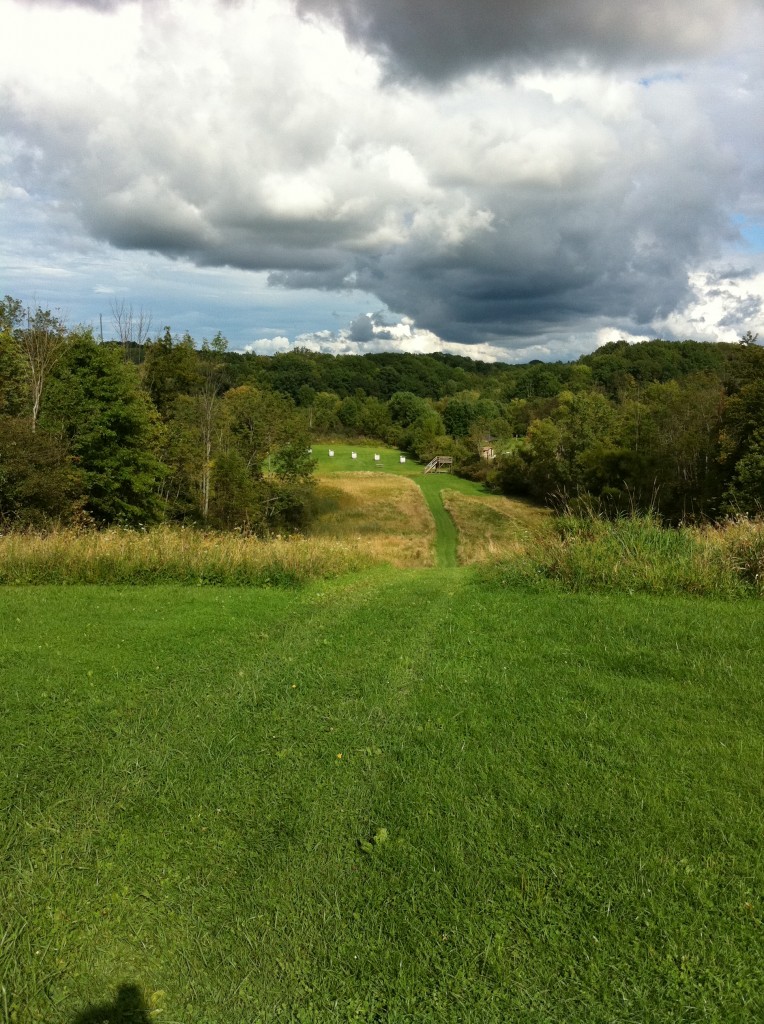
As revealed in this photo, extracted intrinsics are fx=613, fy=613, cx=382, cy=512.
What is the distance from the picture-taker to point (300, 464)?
41.2m

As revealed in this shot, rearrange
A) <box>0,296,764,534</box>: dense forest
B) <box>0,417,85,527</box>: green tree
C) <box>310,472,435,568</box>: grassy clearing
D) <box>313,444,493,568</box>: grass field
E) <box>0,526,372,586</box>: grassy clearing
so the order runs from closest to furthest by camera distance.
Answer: <box>0,526,372,586</box>: grassy clearing → <box>0,417,85,527</box>: green tree → <box>0,296,764,534</box>: dense forest → <box>310,472,435,568</box>: grassy clearing → <box>313,444,493,568</box>: grass field

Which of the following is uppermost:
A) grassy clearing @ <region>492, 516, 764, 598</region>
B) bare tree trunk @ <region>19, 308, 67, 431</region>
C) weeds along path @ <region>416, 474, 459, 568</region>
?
bare tree trunk @ <region>19, 308, 67, 431</region>

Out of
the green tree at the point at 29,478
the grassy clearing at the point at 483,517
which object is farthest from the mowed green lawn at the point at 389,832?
the grassy clearing at the point at 483,517

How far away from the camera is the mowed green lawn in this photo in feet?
8.79

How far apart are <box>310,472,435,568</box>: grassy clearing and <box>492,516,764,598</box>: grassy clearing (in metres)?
24.0

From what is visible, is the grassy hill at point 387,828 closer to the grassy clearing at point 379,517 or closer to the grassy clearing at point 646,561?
the grassy clearing at point 646,561

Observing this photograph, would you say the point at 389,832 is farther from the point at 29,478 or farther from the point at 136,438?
the point at 136,438

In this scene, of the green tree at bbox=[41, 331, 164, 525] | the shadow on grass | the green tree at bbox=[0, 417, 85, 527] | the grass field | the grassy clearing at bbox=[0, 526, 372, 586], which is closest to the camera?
the shadow on grass

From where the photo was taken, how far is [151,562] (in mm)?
10453

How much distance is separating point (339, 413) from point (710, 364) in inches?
2411

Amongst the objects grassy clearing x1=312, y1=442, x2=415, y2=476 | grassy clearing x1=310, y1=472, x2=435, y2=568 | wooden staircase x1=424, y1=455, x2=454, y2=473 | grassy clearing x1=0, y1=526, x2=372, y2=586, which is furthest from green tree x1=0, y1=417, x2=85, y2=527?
wooden staircase x1=424, y1=455, x2=454, y2=473

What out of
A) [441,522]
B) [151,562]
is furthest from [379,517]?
[151,562]

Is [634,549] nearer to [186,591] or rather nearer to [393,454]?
[186,591]

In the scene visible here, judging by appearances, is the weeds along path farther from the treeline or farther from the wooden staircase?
the treeline
